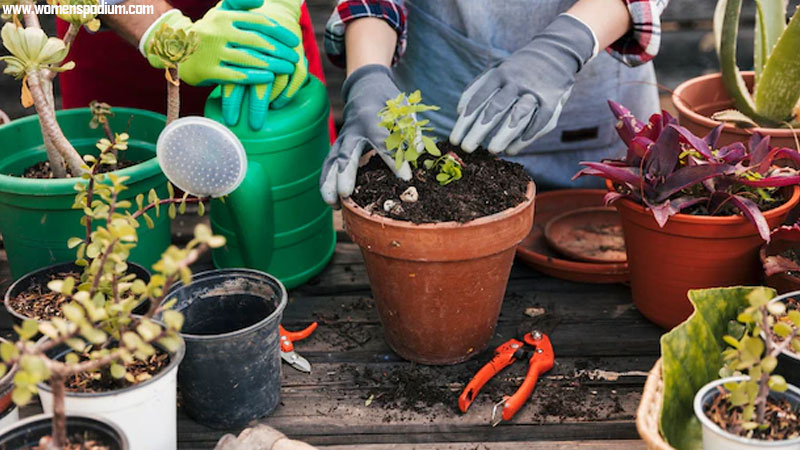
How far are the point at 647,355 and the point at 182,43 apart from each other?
3.06ft

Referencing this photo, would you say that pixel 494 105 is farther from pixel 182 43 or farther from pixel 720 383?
pixel 720 383

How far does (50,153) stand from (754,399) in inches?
46.9

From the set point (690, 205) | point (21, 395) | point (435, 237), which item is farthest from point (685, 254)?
point (21, 395)

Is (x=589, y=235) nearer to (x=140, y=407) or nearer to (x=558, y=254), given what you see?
(x=558, y=254)

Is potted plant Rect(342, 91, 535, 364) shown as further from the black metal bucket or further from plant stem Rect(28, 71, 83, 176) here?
plant stem Rect(28, 71, 83, 176)

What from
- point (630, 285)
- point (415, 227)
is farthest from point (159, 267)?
point (630, 285)

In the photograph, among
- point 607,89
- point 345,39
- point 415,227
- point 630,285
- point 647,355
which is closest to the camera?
point 415,227

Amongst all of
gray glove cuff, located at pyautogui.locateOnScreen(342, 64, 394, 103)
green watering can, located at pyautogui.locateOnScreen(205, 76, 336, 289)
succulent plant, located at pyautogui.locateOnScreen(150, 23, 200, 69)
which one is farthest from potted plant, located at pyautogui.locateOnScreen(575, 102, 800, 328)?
succulent plant, located at pyautogui.locateOnScreen(150, 23, 200, 69)

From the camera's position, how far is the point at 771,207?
135 centimetres

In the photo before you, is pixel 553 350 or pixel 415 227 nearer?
pixel 415 227

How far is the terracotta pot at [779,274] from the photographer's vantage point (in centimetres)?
125

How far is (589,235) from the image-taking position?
173 cm

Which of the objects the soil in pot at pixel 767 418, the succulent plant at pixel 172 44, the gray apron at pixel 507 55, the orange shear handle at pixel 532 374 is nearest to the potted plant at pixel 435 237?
the orange shear handle at pixel 532 374

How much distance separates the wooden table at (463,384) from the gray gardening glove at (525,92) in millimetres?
332
